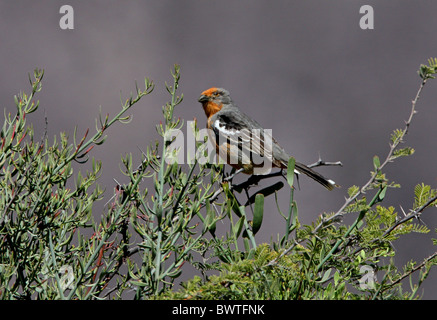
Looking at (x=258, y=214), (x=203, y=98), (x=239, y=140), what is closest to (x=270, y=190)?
(x=258, y=214)

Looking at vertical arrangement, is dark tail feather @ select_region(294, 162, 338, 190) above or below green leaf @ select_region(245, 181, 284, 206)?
below

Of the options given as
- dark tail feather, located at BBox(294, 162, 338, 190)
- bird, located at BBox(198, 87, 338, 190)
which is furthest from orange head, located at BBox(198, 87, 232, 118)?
dark tail feather, located at BBox(294, 162, 338, 190)

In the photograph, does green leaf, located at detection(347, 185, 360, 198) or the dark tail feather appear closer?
green leaf, located at detection(347, 185, 360, 198)

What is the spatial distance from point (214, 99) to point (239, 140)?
0.58 m

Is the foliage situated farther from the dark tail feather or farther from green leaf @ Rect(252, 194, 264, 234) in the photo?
the dark tail feather

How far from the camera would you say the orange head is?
364 cm

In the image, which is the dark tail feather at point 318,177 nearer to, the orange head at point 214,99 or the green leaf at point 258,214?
the orange head at point 214,99

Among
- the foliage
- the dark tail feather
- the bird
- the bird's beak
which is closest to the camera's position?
the foliage

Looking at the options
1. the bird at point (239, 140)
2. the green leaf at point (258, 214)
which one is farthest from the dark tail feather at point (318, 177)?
the green leaf at point (258, 214)

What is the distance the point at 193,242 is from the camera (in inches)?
47.2

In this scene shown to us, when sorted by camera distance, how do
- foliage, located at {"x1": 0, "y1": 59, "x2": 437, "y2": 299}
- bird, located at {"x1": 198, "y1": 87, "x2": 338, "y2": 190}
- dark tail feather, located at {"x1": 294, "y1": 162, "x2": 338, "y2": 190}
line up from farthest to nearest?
1. bird, located at {"x1": 198, "y1": 87, "x2": 338, "y2": 190}
2. dark tail feather, located at {"x1": 294, "y1": 162, "x2": 338, "y2": 190}
3. foliage, located at {"x1": 0, "y1": 59, "x2": 437, "y2": 299}

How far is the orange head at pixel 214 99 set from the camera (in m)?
3.64

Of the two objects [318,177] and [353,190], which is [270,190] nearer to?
[353,190]

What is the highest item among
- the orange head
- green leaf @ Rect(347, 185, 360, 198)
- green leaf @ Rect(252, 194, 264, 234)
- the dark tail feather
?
the orange head
